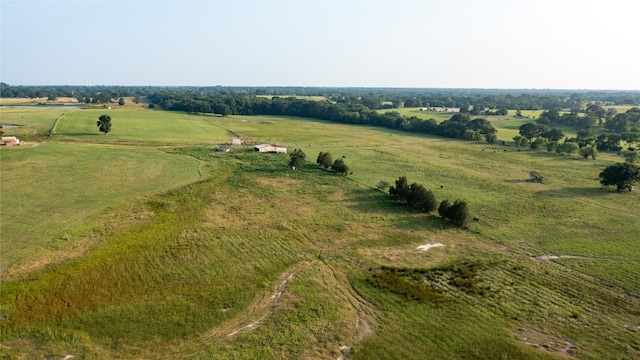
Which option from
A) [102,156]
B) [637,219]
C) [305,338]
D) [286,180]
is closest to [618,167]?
[637,219]

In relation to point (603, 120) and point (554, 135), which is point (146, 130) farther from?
point (603, 120)

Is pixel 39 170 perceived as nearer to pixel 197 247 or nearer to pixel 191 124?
pixel 197 247

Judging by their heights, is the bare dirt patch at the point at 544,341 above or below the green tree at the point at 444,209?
Result: below

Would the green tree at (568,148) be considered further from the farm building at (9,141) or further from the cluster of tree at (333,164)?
the farm building at (9,141)

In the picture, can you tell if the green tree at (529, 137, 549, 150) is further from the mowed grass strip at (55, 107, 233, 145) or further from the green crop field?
the mowed grass strip at (55, 107, 233, 145)

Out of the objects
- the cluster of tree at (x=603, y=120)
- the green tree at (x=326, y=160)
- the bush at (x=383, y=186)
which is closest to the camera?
the bush at (x=383, y=186)

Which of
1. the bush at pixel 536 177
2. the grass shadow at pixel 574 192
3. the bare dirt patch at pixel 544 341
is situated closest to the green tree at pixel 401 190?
the grass shadow at pixel 574 192

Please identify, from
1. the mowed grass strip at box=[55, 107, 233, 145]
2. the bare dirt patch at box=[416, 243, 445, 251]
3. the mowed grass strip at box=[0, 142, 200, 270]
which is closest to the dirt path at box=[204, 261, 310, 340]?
the bare dirt patch at box=[416, 243, 445, 251]
